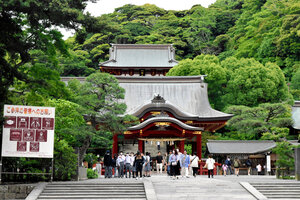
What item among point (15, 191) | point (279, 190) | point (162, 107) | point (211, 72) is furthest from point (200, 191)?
point (211, 72)

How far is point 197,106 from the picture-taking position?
3244cm

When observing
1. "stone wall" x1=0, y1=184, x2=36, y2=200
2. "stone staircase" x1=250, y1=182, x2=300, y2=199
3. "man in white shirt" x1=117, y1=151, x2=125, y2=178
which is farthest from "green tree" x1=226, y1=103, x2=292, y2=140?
"stone wall" x1=0, y1=184, x2=36, y2=200

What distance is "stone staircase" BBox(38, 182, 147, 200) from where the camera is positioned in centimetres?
1330

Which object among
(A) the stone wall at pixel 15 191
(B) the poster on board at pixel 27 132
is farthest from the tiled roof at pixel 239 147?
(A) the stone wall at pixel 15 191

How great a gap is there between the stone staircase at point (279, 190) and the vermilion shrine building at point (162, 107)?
38.2 ft

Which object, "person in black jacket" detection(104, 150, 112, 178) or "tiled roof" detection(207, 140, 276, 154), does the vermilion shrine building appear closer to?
"tiled roof" detection(207, 140, 276, 154)

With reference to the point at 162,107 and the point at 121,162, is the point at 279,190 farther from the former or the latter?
the point at 162,107

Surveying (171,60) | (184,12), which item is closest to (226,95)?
(171,60)

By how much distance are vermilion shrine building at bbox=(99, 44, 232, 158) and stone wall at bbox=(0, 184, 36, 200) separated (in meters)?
11.7

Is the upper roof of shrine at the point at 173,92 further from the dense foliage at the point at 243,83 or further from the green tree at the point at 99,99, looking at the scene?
the green tree at the point at 99,99

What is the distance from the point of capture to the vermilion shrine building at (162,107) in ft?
89.2

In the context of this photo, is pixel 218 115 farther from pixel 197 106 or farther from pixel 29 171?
pixel 29 171

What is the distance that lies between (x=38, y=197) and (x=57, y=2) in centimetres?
619

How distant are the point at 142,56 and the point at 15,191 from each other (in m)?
35.1
